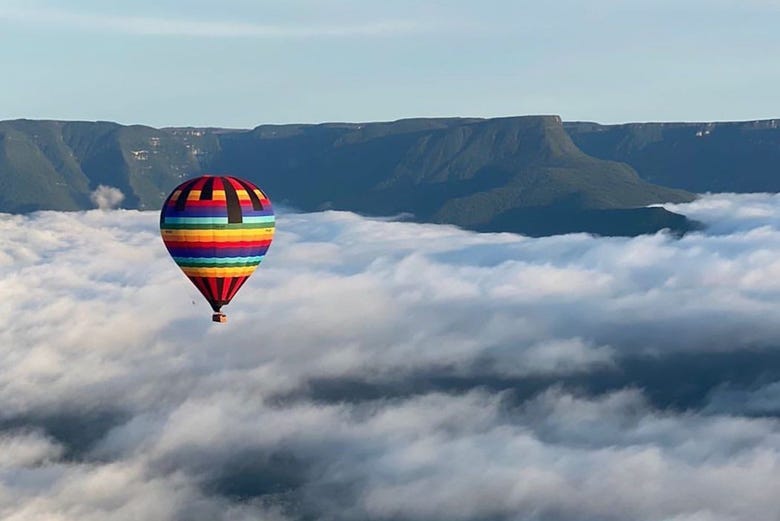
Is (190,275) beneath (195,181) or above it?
beneath

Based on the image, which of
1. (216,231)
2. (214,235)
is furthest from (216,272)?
(216,231)

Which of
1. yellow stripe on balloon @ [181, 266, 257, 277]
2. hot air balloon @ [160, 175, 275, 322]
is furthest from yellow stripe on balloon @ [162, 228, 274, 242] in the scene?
yellow stripe on balloon @ [181, 266, 257, 277]

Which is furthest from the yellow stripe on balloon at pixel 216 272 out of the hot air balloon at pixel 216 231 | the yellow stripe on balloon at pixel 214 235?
the yellow stripe on balloon at pixel 214 235

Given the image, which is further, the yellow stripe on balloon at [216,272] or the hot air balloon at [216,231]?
the yellow stripe on balloon at [216,272]

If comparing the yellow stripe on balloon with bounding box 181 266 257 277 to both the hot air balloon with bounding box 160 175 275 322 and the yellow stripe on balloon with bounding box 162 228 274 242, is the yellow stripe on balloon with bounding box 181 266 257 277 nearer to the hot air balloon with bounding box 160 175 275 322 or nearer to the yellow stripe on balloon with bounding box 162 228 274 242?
the hot air balloon with bounding box 160 175 275 322

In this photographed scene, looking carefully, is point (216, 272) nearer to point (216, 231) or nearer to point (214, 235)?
point (214, 235)

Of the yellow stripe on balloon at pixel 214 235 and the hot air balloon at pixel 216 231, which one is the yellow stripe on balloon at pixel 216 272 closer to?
the hot air balloon at pixel 216 231
